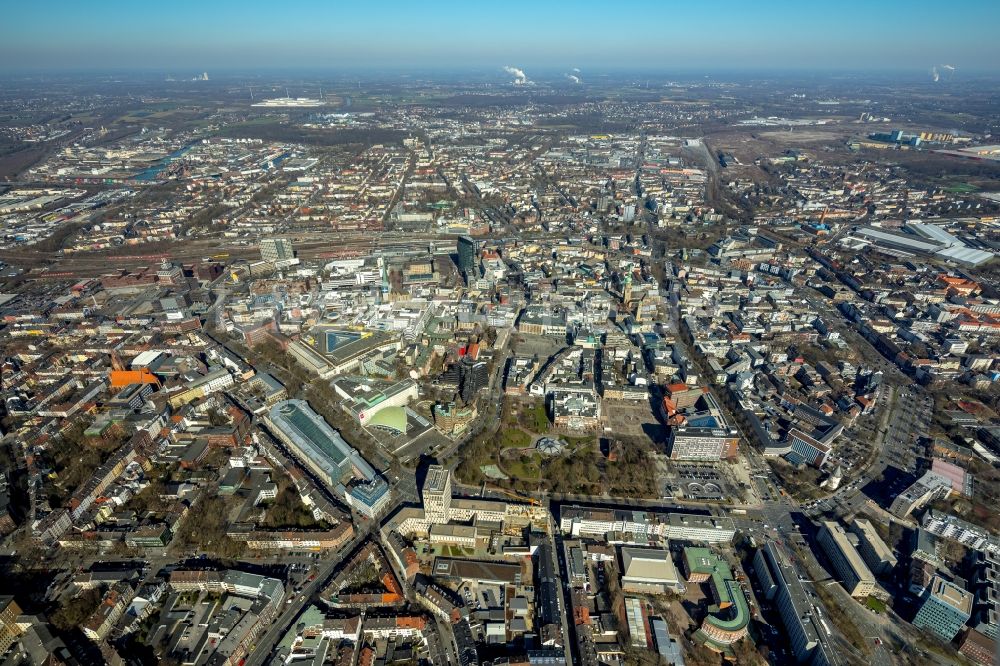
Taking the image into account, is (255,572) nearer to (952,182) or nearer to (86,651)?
(86,651)

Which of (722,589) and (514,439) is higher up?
(514,439)

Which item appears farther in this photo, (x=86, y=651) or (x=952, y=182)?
(x=952, y=182)

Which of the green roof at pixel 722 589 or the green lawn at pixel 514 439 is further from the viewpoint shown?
the green lawn at pixel 514 439

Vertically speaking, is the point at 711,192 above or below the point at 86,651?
above

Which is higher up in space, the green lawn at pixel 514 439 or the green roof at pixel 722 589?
the green lawn at pixel 514 439

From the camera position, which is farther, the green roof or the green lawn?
the green lawn

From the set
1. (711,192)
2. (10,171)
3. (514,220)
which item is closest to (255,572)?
(514,220)

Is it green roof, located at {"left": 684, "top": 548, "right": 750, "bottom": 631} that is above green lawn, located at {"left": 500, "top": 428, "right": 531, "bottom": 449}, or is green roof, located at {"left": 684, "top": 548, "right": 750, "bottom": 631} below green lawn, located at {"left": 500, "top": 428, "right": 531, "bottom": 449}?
below

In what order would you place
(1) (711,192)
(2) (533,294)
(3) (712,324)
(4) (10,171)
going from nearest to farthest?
(3) (712,324)
(2) (533,294)
(1) (711,192)
(4) (10,171)

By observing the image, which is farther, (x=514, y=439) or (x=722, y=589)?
(x=514, y=439)

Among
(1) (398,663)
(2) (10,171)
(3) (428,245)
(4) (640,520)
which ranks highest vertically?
(2) (10,171)

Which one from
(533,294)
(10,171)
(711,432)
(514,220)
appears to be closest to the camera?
(711,432)
